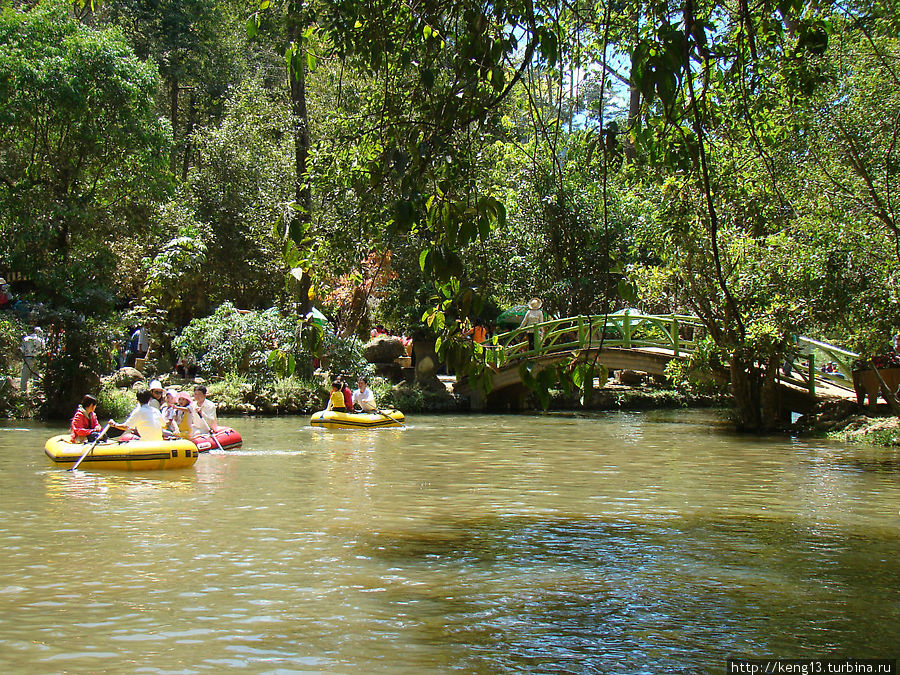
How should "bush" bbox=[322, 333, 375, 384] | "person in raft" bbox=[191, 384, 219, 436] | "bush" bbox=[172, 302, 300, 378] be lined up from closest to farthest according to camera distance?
"person in raft" bbox=[191, 384, 219, 436]
"bush" bbox=[172, 302, 300, 378]
"bush" bbox=[322, 333, 375, 384]

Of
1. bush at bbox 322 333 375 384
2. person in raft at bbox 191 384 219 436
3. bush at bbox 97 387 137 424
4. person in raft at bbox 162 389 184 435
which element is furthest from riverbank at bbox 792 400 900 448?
bush at bbox 97 387 137 424

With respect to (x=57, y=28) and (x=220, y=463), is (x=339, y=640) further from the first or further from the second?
(x=57, y=28)

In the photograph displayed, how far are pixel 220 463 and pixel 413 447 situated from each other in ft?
12.9

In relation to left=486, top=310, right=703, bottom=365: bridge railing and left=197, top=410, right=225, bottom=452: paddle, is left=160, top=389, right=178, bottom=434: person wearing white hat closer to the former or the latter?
left=197, top=410, right=225, bottom=452: paddle

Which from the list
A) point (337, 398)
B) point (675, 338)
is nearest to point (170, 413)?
point (337, 398)

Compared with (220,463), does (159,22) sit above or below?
above

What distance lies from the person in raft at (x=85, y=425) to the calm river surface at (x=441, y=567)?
59 centimetres

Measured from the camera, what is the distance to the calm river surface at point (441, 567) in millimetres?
5273

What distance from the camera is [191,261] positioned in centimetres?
2553

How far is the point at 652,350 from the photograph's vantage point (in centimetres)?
2317

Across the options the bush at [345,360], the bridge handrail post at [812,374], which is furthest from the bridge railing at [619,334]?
the bush at [345,360]

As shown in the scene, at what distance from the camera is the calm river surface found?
208 inches

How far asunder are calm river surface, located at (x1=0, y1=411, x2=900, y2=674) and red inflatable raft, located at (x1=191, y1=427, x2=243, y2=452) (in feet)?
3.82

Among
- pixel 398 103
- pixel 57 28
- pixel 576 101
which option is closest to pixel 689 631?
pixel 576 101
